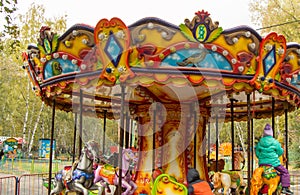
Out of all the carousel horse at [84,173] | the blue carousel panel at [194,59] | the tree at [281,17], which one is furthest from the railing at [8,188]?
the tree at [281,17]

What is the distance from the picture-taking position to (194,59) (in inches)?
200

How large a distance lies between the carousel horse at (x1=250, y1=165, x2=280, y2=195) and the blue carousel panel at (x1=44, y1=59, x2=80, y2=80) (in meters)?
3.19

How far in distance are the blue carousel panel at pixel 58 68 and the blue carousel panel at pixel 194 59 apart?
4.68 ft

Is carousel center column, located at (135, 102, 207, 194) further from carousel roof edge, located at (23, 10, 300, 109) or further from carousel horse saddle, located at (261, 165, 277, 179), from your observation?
carousel roof edge, located at (23, 10, 300, 109)

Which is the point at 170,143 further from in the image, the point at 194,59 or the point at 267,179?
the point at 194,59

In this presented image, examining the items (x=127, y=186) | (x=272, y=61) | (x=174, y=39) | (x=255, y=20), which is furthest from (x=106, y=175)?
(x=255, y=20)

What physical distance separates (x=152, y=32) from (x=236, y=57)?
122 centimetres

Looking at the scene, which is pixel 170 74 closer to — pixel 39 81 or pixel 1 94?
pixel 39 81

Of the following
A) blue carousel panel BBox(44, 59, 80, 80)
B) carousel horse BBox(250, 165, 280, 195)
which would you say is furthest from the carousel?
carousel horse BBox(250, 165, 280, 195)

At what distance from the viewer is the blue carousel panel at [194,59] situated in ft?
16.5

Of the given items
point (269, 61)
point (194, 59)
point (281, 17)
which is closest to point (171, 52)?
point (194, 59)

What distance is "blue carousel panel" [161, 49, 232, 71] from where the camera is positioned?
504 cm

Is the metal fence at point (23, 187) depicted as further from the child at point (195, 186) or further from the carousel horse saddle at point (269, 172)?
the carousel horse saddle at point (269, 172)

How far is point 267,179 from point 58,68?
3.67 m
